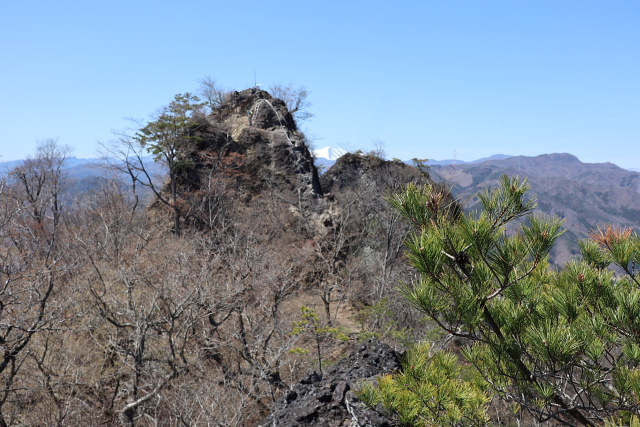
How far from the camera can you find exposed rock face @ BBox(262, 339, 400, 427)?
17.3 ft

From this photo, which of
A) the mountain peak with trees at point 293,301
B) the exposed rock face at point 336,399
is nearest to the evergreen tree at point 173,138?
the mountain peak with trees at point 293,301

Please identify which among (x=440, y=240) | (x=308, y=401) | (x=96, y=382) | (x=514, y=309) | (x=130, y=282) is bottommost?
(x=96, y=382)

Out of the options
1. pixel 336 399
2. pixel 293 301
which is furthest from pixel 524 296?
pixel 293 301

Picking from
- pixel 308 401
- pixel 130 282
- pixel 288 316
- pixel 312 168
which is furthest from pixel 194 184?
pixel 308 401

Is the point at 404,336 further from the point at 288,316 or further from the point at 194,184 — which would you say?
the point at 194,184

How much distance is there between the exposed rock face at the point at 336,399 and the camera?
526 cm

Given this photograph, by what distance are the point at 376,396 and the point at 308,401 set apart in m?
2.52

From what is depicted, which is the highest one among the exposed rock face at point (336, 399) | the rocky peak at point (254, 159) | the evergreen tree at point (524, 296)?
the rocky peak at point (254, 159)

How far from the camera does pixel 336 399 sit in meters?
5.58

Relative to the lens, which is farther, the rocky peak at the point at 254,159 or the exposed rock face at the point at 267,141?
the exposed rock face at the point at 267,141

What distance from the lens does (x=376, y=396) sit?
3.56 m

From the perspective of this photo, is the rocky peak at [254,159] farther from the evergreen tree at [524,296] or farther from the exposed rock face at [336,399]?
the evergreen tree at [524,296]

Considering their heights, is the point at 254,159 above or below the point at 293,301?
above

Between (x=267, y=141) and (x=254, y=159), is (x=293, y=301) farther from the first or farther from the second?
(x=267, y=141)
